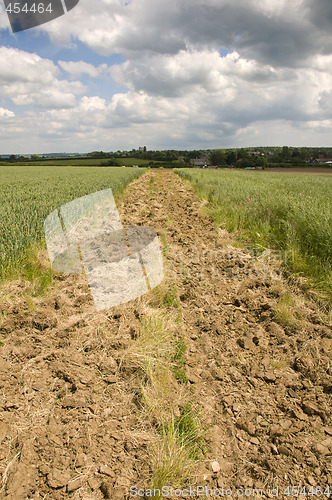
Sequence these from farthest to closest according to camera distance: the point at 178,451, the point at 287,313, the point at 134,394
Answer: the point at 287,313 < the point at 134,394 < the point at 178,451

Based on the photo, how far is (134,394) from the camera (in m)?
2.65

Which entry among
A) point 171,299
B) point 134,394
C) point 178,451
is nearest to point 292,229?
point 171,299

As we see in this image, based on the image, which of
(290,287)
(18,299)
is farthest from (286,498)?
(18,299)

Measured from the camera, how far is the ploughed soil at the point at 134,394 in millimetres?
1968

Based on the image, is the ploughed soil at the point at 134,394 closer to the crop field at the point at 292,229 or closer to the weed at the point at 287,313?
the weed at the point at 287,313

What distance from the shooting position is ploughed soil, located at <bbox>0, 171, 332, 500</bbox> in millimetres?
1968

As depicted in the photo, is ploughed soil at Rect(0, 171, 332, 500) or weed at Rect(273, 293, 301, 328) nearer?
ploughed soil at Rect(0, 171, 332, 500)

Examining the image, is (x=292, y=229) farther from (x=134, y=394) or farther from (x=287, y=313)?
(x=134, y=394)

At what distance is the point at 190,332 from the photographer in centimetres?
365

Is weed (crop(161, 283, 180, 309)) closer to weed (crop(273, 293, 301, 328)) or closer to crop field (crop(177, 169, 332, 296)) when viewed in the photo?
weed (crop(273, 293, 301, 328))

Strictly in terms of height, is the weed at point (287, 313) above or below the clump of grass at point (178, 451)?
above

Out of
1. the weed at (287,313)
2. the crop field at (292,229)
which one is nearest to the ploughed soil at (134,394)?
the weed at (287,313)

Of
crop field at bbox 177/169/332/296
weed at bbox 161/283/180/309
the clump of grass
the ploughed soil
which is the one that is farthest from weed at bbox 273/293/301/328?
the clump of grass

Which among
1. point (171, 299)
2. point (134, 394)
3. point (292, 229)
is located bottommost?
point (134, 394)
